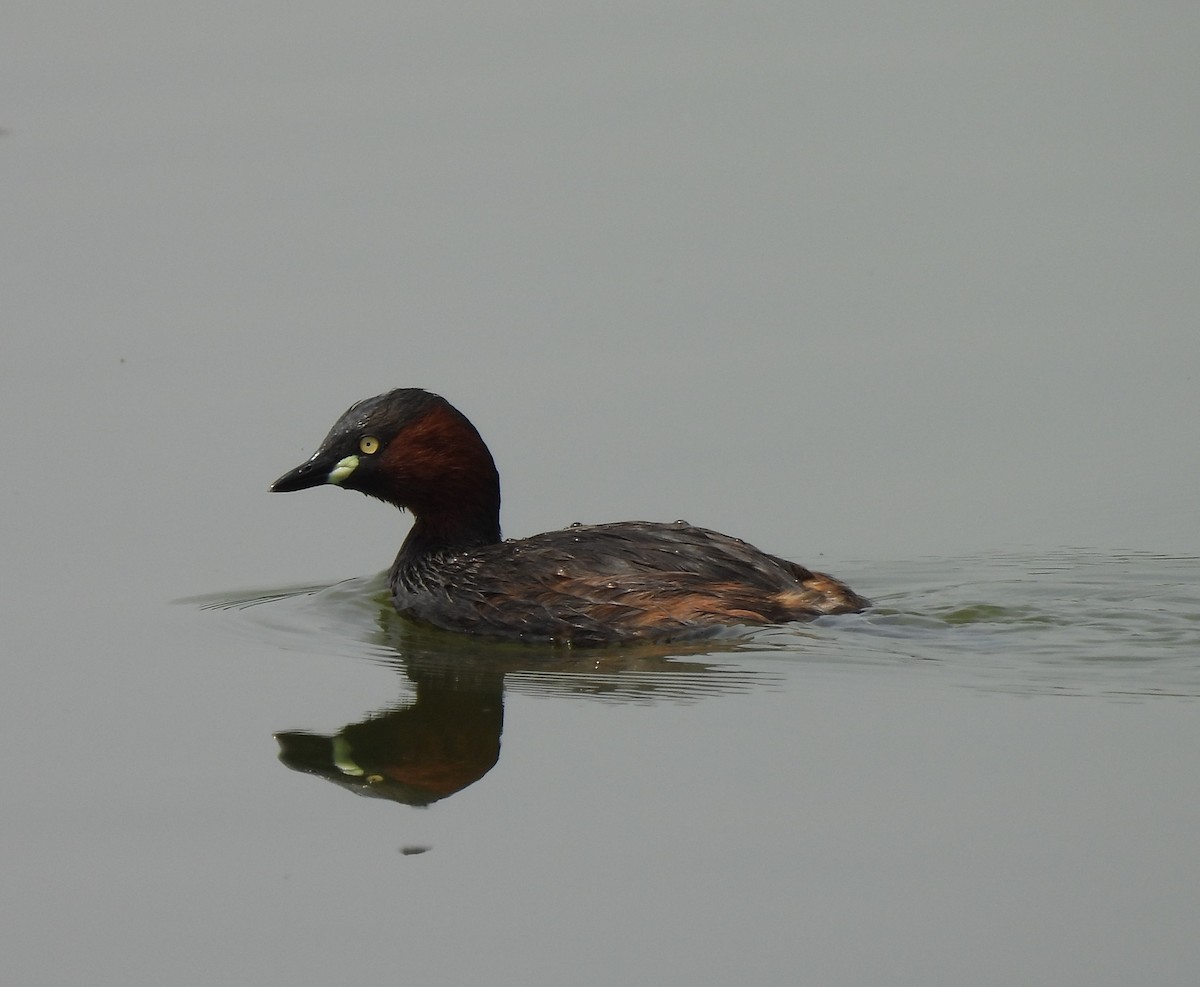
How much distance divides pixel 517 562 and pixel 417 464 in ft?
2.30

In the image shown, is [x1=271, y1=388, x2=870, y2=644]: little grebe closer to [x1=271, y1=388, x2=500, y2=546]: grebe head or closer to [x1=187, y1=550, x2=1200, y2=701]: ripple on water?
[x1=271, y1=388, x2=500, y2=546]: grebe head

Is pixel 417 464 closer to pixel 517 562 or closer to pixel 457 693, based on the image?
pixel 517 562

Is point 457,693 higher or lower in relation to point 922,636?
lower

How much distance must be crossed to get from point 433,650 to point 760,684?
1.60 meters

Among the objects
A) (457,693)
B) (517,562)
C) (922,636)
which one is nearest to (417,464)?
(517,562)

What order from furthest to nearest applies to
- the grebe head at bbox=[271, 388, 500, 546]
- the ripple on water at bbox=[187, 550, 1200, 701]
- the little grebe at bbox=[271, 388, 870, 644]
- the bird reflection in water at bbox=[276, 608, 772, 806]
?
the grebe head at bbox=[271, 388, 500, 546]
the little grebe at bbox=[271, 388, 870, 644]
the ripple on water at bbox=[187, 550, 1200, 701]
the bird reflection in water at bbox=[276, 608, 772, 806]

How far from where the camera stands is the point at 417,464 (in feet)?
34.6

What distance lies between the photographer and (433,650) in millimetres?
10000

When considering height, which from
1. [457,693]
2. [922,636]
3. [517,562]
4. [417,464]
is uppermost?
[417,464]

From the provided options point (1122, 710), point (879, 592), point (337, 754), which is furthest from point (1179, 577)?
point (337, 754)

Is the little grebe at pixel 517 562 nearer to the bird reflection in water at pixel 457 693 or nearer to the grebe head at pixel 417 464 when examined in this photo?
the grebe head at pixel 417 464

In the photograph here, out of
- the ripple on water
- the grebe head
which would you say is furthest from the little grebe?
the ripple on water

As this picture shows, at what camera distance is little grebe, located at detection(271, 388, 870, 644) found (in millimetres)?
9938

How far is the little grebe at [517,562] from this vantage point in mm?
9938
